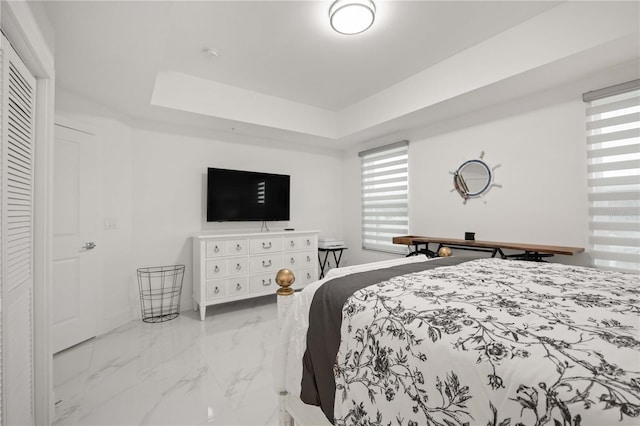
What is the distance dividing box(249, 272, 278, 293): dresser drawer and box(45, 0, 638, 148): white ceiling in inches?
71.7

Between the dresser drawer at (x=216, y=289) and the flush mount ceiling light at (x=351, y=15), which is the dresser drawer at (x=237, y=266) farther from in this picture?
the flush mount ceiling light at (x=351, y=15)

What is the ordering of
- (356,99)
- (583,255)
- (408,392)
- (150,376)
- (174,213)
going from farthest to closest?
1. (356,99)
2. (174,213)
3. (583,255)
4. (150,376)
5. (408,392)

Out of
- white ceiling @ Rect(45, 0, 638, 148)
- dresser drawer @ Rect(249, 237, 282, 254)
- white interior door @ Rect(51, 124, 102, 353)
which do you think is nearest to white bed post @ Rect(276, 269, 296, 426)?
white ceiling @ Rect(45, 0, 638, 148)

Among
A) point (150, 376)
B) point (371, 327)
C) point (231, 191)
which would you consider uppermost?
point (231, 191)

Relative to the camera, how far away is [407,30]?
7.99 ft

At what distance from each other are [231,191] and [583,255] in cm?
361

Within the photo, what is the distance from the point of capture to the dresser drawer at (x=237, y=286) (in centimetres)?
329

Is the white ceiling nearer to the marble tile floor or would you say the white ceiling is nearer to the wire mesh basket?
the wire mesh basket

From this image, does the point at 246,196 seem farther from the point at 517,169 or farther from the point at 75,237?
the point at 517,169

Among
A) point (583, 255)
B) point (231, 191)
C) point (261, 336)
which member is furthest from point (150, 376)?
point (583, 255)

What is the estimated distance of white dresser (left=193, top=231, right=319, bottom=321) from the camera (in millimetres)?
3148

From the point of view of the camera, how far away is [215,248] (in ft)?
10.5

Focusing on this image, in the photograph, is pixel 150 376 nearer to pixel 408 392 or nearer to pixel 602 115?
pixel 408 392

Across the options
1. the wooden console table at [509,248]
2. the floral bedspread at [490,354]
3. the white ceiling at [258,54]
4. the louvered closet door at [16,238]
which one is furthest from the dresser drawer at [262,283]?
the floral bedspread at [490,354]
